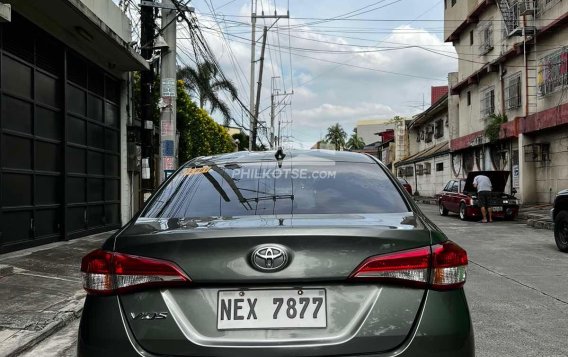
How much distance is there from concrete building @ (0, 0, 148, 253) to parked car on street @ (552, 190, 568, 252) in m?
9.08

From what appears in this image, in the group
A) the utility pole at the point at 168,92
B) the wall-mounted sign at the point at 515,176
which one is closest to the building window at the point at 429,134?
the wall-mounted sign at the point at 515,176

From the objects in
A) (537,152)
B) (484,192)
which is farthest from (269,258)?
(537,152)

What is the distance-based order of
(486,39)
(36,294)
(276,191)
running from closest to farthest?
(276,191)
(36,294)
(486,39)

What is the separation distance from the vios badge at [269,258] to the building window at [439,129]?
35.6 metres

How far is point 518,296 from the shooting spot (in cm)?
628

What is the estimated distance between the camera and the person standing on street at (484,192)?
1661 centimetres

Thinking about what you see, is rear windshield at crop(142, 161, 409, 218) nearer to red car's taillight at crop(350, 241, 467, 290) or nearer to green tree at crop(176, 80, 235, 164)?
red car's taillight at crop(350, 241, 467, 290)

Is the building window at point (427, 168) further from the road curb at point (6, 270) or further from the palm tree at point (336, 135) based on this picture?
the palm tree at point (336, 135)

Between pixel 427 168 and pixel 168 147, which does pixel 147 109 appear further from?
pixel 427 168

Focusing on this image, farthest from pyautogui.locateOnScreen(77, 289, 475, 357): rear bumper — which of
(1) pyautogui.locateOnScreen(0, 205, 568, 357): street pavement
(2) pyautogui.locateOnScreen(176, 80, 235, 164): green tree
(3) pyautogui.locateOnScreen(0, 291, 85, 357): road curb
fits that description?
(2) pyautogui.locateOnScreen(176, 80, 235, 164): green tree

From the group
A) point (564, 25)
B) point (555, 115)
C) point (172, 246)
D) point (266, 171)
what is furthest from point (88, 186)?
point (564, 25)

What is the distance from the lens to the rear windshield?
2764mm

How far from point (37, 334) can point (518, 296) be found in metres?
5.20

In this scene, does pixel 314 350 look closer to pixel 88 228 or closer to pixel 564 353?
pixel 564 353
